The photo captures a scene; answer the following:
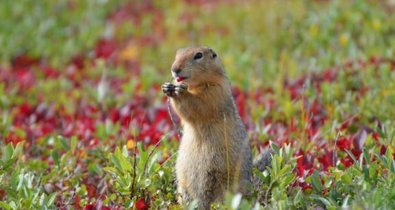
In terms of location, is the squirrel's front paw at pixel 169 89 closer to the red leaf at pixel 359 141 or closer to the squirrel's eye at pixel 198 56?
the squirrel's eye at pixel 198 56

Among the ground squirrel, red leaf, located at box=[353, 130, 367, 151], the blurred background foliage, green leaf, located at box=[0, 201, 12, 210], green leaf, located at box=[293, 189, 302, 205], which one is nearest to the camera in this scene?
green leaf, located at box=[293, 189, 302, 205]

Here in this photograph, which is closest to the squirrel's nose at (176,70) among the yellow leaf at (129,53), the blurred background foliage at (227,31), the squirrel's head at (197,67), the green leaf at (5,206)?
the squirrel's head at (197,67)

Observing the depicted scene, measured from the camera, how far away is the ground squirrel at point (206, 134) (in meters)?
5.18

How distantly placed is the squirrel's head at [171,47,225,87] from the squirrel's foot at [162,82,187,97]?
49 mm

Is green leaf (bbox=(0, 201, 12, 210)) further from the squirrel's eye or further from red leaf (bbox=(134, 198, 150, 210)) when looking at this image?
the squirrel's eye

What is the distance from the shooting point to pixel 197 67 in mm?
5441

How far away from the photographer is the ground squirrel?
5.18 meters

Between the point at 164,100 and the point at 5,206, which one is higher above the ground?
the point at 5,206

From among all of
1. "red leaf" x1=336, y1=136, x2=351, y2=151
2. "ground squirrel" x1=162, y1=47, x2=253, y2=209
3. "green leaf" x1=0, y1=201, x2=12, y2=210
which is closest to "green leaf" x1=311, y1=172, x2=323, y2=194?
"ground squirrel" x1=162, y1=47, x2=253, y2=209

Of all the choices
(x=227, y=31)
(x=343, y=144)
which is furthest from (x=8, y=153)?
(x=227, y=31)

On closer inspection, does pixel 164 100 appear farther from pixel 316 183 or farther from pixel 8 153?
pixel 316 183

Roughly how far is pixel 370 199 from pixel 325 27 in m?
5.93

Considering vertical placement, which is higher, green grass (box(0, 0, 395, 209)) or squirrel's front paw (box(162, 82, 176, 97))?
squirrel's front paw (box(162, 82, 176, 97))

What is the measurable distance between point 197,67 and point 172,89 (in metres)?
0.29
